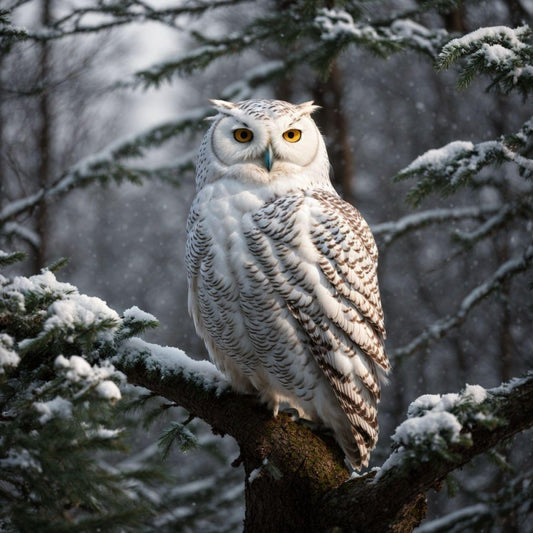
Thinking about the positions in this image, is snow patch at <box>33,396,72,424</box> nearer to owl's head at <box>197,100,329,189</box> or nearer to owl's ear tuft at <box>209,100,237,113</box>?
owl's head at <box>197,100,329,189</box>

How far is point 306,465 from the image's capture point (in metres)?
2.42

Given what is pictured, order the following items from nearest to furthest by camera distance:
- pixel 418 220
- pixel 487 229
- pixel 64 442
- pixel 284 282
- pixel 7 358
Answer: pixel 64 442, pixel 7 358, pixel 284 282, pixel 487 229, pixel 418 220

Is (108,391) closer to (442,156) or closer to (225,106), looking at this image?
(225,106)

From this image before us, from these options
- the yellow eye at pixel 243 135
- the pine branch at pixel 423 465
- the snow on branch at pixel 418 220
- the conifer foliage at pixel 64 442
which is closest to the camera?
the conifer foliage at pixel 64 442

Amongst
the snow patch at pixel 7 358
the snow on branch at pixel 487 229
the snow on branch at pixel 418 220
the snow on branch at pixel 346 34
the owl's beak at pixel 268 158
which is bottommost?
the snow patch at pixel 7 358

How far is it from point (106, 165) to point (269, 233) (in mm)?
4246

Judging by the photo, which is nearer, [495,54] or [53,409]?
[53,409]

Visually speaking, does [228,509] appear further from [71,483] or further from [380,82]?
[380,82]

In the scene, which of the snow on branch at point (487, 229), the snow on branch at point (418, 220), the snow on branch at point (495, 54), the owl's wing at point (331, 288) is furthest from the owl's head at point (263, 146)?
the snow on branch at point (418, 220)

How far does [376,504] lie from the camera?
81.0 inches

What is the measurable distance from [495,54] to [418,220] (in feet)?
10.6

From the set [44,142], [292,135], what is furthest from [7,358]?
[44,142]

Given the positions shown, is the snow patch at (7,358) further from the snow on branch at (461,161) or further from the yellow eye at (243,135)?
the snow on branch at (461,161)

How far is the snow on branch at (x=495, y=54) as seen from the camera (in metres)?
2.38
